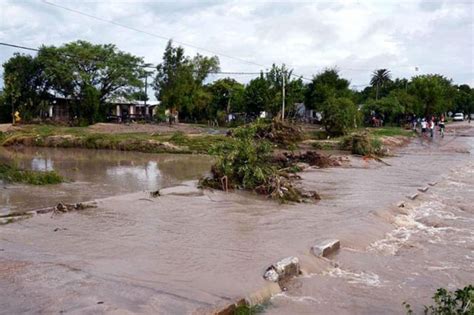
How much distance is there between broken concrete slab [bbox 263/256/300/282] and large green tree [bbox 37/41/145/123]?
47.3 m

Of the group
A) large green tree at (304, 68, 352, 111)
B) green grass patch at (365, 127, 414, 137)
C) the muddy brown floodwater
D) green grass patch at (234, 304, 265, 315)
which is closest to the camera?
green grass patch at (234, 304, 265, 315)

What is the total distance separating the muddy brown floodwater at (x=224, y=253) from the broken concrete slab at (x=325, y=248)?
0.18m

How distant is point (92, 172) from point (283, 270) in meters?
15.8

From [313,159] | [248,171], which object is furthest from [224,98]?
[248,171]

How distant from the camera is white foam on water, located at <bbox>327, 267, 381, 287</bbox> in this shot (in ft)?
26.2

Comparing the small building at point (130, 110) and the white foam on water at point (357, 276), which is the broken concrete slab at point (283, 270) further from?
the small building at point (130, 110)

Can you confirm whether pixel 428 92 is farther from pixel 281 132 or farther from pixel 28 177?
pixel 28 177

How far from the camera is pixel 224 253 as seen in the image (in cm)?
916

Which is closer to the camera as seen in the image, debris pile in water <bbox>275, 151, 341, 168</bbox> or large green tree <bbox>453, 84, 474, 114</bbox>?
debris pile in water <bbox>275, 151, 341, 168</bbox>

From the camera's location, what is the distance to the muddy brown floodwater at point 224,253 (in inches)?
266

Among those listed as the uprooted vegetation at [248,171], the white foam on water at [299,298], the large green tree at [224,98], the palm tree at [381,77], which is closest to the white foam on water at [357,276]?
the white foam on water at [299,298]

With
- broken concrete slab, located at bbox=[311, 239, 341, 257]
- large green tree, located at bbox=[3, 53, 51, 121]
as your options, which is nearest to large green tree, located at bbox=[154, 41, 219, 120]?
large green tree, located at bbox=[3, 53, 51, 121]

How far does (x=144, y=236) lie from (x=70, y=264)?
2.32 meters

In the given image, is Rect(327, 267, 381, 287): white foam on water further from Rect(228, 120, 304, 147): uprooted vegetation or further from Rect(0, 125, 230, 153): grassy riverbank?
Rect(0, 125, 230, 153): grassy riverbank
